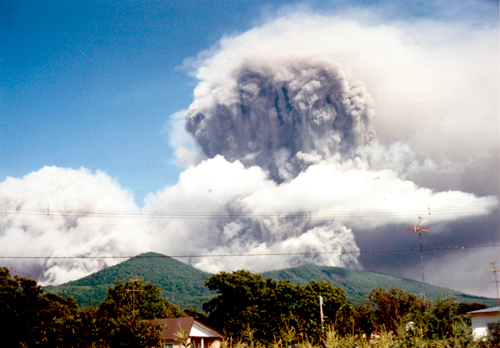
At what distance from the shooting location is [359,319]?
207ft

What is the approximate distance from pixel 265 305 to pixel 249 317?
6134mm

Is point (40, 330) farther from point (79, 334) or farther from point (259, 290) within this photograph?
point (259, 290)

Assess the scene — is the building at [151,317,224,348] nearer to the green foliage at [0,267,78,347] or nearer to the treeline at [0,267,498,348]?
the treeline at [0,267,498,348]

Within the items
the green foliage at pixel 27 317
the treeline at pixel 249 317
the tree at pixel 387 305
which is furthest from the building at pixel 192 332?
the tree at pixel 387 305

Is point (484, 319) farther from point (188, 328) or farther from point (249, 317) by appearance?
point (249, 317)

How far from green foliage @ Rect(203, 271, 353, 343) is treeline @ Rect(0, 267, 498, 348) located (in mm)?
151

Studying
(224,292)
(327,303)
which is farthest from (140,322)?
(224,292)

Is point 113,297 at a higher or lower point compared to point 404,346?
higher

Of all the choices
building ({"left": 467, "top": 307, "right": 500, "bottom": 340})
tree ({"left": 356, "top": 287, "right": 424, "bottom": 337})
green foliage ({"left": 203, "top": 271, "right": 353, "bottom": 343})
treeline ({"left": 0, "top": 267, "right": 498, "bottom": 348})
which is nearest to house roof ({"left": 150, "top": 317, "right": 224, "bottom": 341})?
treeline ({"left": 0, "top": 267, "right": 498, "bottom": 348})

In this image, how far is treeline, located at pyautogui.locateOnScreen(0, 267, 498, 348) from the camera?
23.7 metres

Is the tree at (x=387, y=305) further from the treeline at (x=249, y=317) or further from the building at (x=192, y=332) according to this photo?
the building at (x=192, y=332)

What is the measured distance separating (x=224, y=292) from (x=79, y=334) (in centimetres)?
5195

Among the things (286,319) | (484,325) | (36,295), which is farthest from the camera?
(286,319)

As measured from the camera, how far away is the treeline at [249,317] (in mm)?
23703
